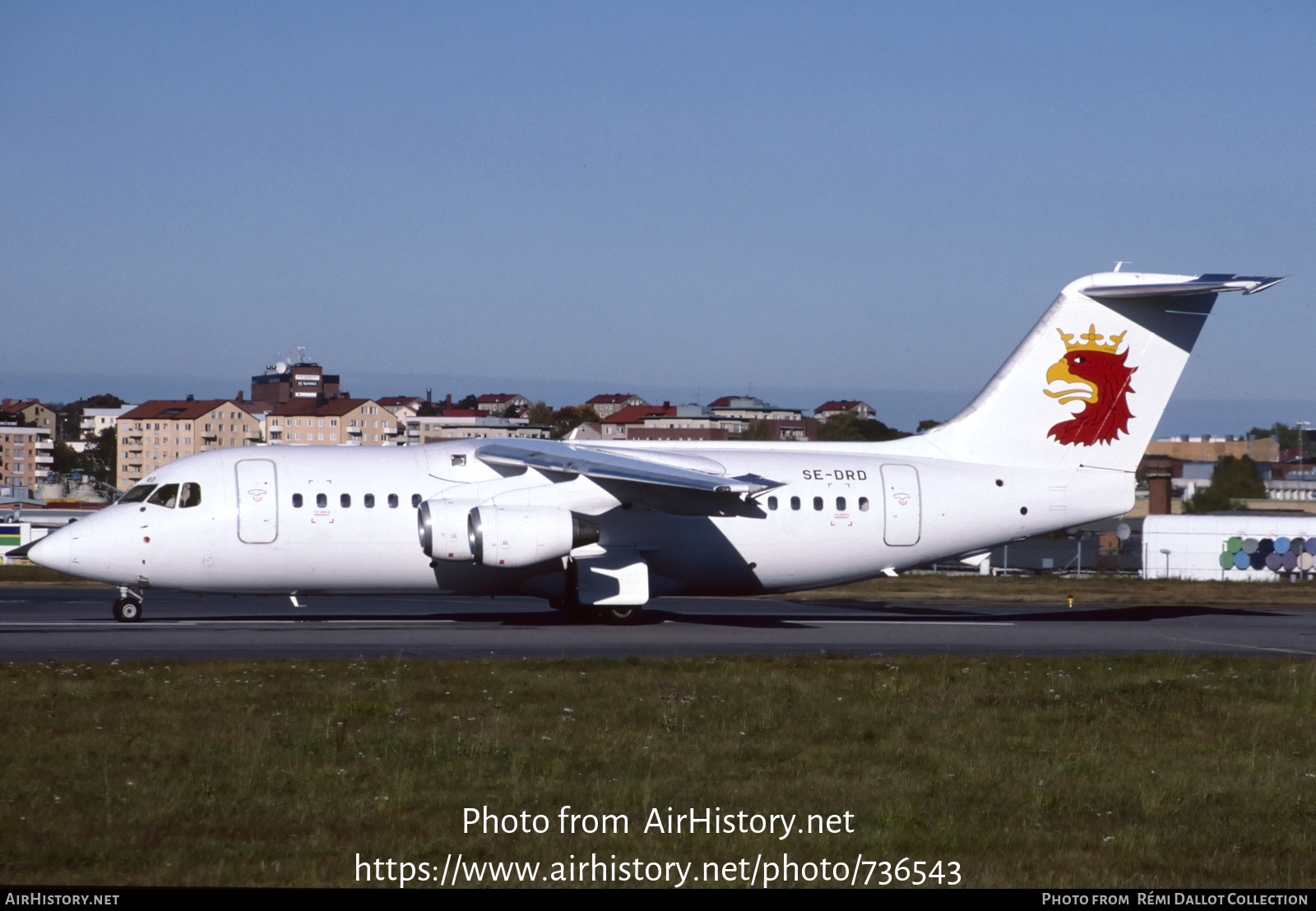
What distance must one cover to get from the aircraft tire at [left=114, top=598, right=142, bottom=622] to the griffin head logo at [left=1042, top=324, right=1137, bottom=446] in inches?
656

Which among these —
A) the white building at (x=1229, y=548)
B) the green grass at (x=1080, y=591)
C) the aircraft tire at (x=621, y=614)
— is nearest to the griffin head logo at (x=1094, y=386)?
the aircraft tire at (x=621, y=614)

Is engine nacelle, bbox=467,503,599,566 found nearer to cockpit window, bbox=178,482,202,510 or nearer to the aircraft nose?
cockpit window, bbox=178,482,202,510

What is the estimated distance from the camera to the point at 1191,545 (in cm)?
4416

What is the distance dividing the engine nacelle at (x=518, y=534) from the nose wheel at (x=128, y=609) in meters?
6.24

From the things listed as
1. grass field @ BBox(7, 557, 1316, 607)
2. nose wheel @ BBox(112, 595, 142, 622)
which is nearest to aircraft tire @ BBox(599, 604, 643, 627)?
nose wheel @ BBox(112, 595, 142, 622)

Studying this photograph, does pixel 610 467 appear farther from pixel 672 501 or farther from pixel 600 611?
pixel 600 611

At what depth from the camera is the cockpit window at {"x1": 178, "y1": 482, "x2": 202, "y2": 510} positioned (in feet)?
76.3

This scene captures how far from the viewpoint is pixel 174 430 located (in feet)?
456

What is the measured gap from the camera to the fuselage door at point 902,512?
24953mm

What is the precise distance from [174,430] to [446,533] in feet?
411

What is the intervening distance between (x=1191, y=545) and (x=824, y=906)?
3989 centimetres

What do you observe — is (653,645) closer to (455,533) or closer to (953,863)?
(455,533)

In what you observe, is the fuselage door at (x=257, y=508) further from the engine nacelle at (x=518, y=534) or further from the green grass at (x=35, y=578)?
the green grass at (x=35, y=578)

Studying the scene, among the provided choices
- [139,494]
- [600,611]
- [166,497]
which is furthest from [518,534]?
[139,494]
